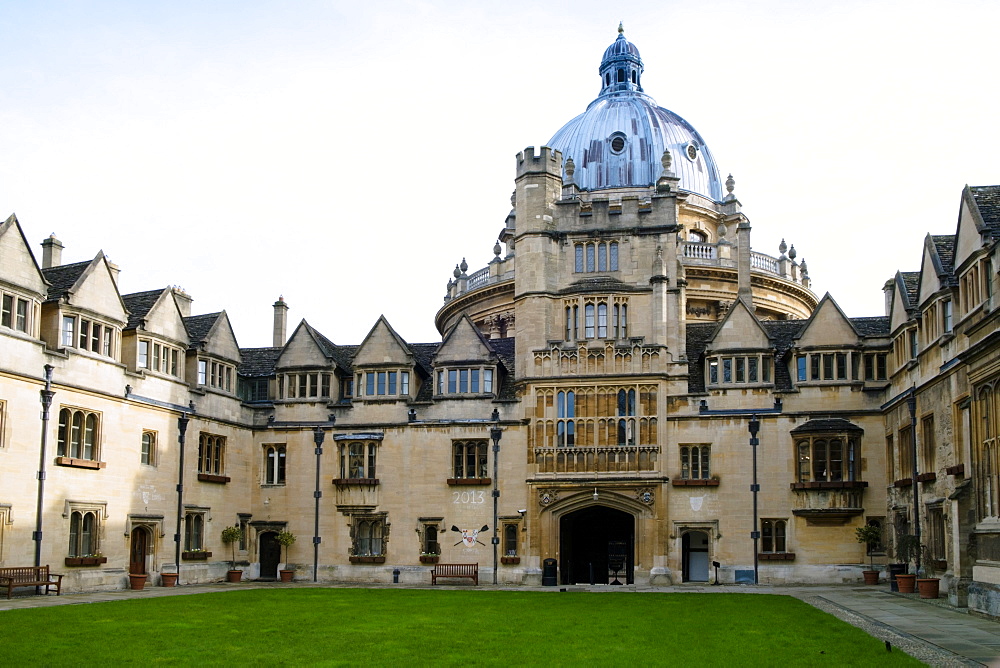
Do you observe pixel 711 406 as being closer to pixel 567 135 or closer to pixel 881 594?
pixel 881 594

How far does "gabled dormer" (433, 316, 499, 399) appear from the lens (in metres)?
46.8

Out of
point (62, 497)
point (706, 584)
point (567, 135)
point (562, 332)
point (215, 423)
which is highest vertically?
point (567, 135)

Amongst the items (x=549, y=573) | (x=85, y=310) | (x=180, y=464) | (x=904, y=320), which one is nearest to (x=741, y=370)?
(x=904, y=320)

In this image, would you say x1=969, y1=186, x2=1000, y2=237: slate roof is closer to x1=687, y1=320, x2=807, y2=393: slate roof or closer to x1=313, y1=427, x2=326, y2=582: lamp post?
x1=687, y1=320, x2=807, y2=393: slate roof

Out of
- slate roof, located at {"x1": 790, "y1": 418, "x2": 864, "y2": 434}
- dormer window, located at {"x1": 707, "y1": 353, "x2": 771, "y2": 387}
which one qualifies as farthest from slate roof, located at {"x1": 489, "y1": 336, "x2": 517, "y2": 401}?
slate roof, located at {"x1": 790, "y1": 418, "x2": 864, "y2": 434}

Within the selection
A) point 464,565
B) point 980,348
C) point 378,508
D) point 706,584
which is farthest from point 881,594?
point 378,508

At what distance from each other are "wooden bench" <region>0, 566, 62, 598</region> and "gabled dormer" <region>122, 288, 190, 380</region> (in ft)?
28.7

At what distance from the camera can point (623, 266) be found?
46469 mm

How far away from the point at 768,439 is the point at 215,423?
867 inches

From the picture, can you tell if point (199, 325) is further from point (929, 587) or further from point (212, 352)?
point (929, 587)

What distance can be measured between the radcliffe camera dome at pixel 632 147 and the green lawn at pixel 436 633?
36.4m

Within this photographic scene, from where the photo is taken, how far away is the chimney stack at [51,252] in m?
42.5

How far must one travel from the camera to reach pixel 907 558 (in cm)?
3688

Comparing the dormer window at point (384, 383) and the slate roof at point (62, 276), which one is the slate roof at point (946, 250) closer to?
the dormer window at point (384, 383)
